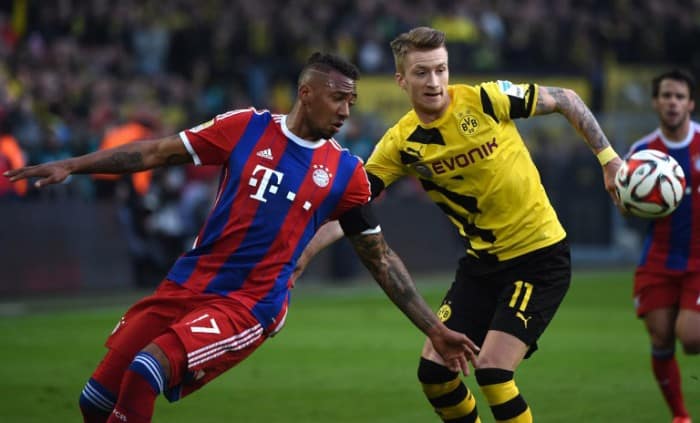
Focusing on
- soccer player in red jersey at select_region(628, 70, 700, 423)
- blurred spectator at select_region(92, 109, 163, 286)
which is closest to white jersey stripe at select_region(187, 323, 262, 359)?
soccer player in red jersey at select_region(628, 70, 700, 423)

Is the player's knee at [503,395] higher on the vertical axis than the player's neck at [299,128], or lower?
lower

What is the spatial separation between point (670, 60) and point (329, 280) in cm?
1105

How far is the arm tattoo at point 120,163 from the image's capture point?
258 inches

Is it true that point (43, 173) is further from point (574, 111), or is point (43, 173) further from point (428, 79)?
point (574, 111)

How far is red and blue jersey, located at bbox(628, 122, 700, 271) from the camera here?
32.0 ft

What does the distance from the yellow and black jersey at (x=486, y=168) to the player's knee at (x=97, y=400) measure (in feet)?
7.98

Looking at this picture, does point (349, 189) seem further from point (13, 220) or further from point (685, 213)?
point (13, 220)

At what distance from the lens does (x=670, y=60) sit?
94.4 feet

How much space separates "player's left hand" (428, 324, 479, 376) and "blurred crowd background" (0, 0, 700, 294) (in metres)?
11.9

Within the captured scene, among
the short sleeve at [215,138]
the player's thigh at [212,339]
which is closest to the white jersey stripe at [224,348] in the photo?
the player's thigh at [212,339]

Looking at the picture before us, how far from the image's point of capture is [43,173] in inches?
247

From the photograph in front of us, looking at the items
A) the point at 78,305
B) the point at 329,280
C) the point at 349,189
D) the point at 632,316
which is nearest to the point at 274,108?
the point at 329,280

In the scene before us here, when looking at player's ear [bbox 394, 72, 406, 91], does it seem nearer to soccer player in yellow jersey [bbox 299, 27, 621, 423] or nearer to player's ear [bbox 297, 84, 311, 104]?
soccer player in yellow jersey [bbox 299, 27, 621, 423]

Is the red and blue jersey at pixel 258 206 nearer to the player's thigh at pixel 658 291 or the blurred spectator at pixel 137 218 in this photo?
the player's thigh at pixel 658 291
